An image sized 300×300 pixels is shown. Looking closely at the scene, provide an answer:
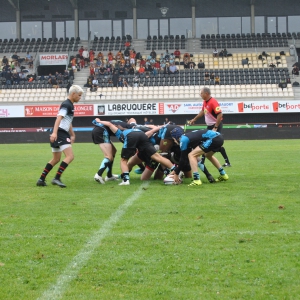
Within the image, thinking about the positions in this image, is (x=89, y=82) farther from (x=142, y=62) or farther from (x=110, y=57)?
(x=142, y=62)

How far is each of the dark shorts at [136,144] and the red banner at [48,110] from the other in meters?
31.3

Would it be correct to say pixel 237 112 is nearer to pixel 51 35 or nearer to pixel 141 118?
pixel 141 118

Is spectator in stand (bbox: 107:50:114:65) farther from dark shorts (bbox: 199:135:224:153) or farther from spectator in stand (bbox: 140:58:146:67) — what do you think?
dark shorts (bbox: 199:135:224:153)

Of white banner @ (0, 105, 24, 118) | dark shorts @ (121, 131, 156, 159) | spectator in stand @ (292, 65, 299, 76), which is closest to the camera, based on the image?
dark shorts @ (121, 131, 156, 159)

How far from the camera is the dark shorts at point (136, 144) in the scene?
1140 centimetres

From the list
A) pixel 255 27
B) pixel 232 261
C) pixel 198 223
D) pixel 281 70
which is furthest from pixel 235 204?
pixel 255 27

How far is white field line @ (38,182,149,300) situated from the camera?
428cm

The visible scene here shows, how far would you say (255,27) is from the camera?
174 feet

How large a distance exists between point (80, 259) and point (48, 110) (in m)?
38.6

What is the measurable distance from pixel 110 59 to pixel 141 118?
7.57 meters

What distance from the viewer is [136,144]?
11453mm

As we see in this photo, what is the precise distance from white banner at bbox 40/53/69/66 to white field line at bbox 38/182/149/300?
1695 inches

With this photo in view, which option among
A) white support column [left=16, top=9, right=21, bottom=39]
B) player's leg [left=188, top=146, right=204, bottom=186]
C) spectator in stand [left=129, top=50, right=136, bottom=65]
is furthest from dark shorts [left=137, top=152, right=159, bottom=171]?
white support column [left=16, top=9, right=21, bottom=39]

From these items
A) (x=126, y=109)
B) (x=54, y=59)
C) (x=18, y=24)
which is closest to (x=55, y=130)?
(x=126, y=109)
